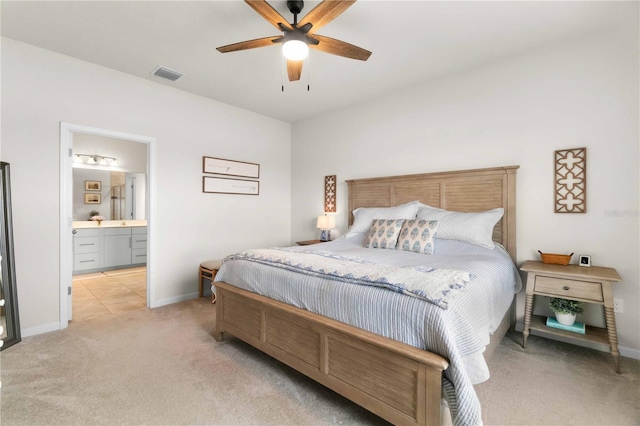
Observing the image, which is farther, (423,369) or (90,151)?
(90,151)

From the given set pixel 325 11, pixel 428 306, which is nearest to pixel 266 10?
pixel 325 11

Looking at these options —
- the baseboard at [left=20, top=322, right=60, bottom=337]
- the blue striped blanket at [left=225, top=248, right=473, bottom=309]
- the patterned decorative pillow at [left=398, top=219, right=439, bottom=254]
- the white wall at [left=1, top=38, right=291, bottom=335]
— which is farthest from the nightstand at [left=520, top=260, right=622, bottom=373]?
the baseboard at [left=20, top=322, right=60, bottom=337]

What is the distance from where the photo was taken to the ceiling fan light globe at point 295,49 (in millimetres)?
2070

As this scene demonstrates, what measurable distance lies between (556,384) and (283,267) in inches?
80.5

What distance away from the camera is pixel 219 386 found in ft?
6.60

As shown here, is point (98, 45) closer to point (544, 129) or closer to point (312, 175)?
point (312, 175)

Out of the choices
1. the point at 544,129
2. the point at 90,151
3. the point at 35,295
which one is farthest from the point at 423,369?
the point at 90,151

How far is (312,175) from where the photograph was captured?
16.2 feet

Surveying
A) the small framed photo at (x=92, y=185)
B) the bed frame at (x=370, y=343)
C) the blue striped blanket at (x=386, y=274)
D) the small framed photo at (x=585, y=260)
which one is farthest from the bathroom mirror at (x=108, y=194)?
the small framed photo at (x=585, y=260)

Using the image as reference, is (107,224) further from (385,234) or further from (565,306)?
(565,306)

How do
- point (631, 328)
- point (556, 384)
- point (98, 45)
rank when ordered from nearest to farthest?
point (556, 384), point (631, 328), point (98, 45)

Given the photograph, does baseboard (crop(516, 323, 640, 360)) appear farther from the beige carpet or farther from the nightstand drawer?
the nightstand drawer

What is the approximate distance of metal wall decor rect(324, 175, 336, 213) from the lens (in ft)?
15.1

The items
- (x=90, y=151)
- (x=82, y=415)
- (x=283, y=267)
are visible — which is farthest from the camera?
(x=90, y=151)
